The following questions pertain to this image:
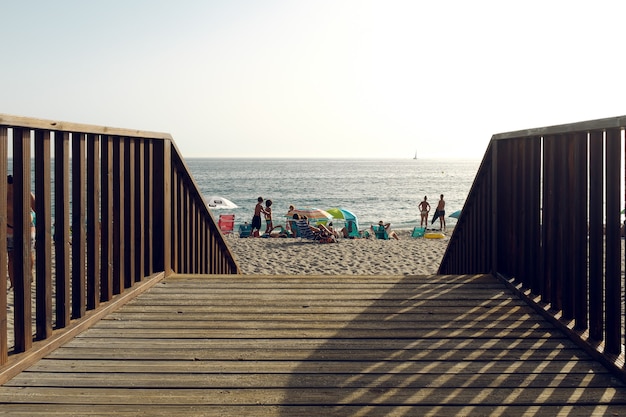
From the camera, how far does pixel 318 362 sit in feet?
10.7

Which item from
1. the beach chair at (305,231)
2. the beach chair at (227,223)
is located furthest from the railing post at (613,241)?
the beach chair at (227,223)

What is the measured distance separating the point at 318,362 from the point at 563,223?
1600mm

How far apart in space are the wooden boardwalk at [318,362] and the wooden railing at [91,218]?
24 cm

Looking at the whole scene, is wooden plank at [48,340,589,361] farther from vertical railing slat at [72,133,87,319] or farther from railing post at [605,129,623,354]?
vertical railing slat at [72,133,87,319]

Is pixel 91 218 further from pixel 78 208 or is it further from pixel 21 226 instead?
pixel 21 226

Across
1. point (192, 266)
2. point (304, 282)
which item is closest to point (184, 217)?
point (192, 266)

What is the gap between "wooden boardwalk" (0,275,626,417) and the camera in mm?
2754

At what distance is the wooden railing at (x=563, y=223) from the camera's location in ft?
10.3

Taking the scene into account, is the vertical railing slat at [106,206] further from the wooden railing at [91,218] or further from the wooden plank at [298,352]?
the wooden plank at [298,352]

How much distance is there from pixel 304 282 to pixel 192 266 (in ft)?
4.27

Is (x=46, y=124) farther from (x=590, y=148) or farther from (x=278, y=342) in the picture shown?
(x=590, y=148)

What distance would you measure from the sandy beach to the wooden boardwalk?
25.0ft

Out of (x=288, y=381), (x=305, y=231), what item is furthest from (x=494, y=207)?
(x=305, y=231)

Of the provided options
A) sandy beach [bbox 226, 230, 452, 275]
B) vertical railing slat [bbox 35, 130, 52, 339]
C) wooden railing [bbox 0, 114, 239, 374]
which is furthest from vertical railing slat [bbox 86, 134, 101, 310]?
sandy beach [bbox 226, 230, 452, 275]
